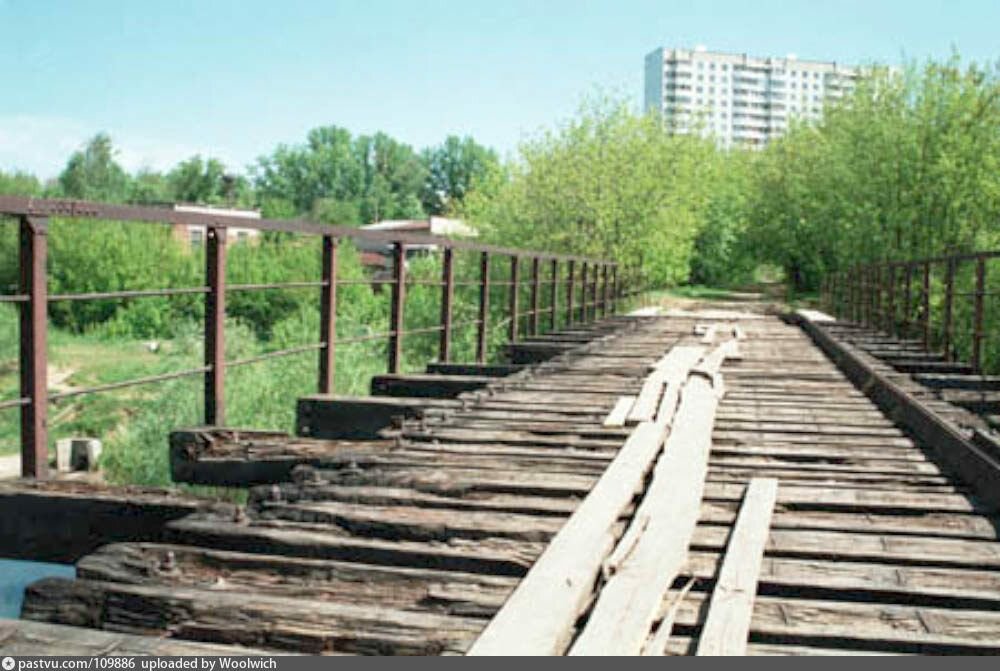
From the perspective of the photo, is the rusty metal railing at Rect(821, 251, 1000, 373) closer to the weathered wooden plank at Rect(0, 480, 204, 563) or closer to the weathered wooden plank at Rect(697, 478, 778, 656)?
the weathered wooden plank at Rect(697, 478, 778, 656)

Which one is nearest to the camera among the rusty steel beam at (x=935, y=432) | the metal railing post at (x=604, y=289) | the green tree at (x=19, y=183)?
the rusty steel beam at (x=935, y=432)

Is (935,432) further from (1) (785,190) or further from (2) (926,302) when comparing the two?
(1) (785,190)

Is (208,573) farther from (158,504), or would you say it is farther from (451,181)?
(451,181)

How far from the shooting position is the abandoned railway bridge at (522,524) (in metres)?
2.04

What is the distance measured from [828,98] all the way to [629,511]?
36.0 m

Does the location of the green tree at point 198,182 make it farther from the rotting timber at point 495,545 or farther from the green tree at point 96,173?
the rotting timber at point 495,545

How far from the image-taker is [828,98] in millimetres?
36344

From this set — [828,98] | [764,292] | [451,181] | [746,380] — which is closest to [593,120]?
[828,98]

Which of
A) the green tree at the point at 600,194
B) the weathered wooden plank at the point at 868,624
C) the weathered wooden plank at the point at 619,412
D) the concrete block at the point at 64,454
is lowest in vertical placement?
the concrete block at the point at 64,454

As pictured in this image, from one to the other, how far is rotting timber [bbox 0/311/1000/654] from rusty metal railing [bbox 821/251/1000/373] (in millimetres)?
3655

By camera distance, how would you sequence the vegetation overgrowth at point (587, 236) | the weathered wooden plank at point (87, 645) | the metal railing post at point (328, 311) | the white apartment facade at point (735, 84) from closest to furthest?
the weathered wooden plank at point (87, 645) → the metal railing post at point (328, 311) → the vegetation overgrowth at point (587, 236) → the white apartment facade at point (735, 84)

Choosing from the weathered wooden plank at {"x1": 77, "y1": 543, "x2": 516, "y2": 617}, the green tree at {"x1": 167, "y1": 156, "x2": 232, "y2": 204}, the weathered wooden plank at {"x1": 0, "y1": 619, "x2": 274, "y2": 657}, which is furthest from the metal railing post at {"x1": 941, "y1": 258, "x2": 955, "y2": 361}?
the green tree at {"x1": 167, "y1": 156, "x2": 232, "y2": 204}

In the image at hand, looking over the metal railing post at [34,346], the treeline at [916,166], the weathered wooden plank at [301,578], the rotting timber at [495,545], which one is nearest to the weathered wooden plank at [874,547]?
the rotting timber at [495,545]

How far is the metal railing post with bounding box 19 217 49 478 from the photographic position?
11.3 feet
